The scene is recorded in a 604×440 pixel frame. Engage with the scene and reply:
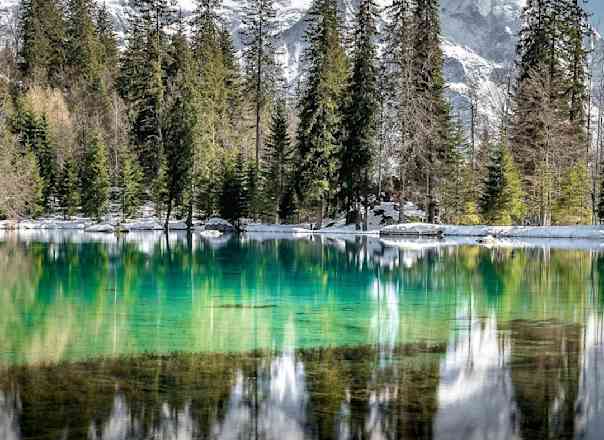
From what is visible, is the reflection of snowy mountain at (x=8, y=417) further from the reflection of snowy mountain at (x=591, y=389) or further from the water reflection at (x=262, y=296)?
the reflection of snowy mountain at (x=591, y=389)

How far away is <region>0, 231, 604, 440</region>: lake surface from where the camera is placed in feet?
25.9

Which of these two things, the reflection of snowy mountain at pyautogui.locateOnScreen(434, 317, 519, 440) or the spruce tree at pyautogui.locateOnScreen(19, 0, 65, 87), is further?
the spruce tree at pyautogui.locateOnScreen(19, 0, 65, 87)

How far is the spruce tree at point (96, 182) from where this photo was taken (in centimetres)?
6194

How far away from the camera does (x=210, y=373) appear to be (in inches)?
397

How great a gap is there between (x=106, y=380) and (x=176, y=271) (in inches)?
597

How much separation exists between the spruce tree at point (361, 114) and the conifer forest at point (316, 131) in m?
0.09

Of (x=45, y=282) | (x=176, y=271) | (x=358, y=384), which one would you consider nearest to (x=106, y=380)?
(x=358, y=384)

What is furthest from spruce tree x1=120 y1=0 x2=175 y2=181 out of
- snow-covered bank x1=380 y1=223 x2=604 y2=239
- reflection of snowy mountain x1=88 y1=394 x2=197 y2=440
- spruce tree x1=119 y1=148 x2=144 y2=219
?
reflection of snowy mountain x1=88 y1=394 x2=197 y2=440

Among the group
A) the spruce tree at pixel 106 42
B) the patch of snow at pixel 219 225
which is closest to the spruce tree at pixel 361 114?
the patch of snow at pixel 219 225

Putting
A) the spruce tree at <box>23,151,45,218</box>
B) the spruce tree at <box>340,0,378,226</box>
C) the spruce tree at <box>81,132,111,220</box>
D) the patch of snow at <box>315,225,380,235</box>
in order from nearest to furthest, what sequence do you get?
the patch of snow at <box>315,225,380,235</box>
the spruce tree at <box>340,0,378,226</box>
the spruce tree at <box>23,151,45,218</box>
the spruce tree at <box>81,132,111,220</box>

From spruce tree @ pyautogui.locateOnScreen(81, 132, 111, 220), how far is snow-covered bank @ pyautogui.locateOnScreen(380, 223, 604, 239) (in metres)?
24.9

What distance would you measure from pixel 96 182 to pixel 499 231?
31.7 metres

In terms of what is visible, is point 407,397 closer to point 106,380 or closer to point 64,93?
point 106,380

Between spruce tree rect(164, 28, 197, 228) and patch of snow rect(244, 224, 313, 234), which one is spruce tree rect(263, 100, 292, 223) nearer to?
patch of snow rect(244, 224, 313, 234)
